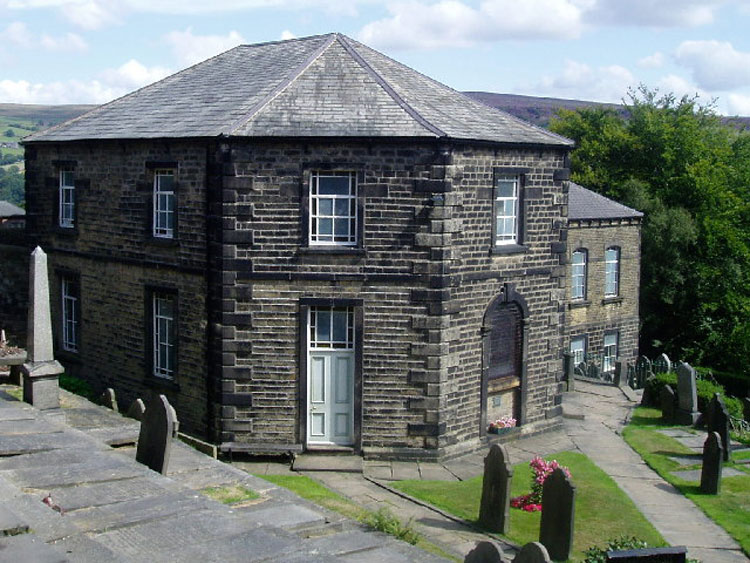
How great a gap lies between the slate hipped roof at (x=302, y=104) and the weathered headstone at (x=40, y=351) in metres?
4.72

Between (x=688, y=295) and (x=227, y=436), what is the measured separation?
30551 mm

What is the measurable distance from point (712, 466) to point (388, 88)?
9.98 metres

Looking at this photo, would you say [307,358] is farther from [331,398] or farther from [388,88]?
[388,88]

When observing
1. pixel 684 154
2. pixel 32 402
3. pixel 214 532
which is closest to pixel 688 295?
pixel 684 154

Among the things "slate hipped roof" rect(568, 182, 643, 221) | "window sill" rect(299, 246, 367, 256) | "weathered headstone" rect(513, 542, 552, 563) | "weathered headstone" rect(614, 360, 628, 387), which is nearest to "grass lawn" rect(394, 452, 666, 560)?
"weathered headstone" rect(513, 542, 552, 563)

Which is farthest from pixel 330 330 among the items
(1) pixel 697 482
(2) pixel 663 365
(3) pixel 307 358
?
(2) pixel 663 365

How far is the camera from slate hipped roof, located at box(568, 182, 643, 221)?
33625 mm

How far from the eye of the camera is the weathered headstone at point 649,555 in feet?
36.5

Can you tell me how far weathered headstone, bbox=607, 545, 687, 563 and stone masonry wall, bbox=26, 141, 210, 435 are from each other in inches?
380

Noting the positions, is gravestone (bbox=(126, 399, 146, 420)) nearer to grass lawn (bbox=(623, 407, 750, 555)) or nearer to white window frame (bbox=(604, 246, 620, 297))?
grass lawn (bbox=(623, 407, 750, 555))

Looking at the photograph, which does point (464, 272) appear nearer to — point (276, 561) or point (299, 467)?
point (299, 467)

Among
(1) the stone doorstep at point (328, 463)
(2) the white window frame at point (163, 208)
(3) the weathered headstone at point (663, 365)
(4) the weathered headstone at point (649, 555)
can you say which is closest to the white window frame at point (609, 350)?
(3) the weathered headstone at point (663, 365)

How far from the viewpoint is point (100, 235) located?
21.4 m

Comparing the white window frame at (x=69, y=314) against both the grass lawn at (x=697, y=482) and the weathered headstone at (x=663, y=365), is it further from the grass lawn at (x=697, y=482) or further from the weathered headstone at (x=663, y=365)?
the weathered headstone at (x=663, y=365)
